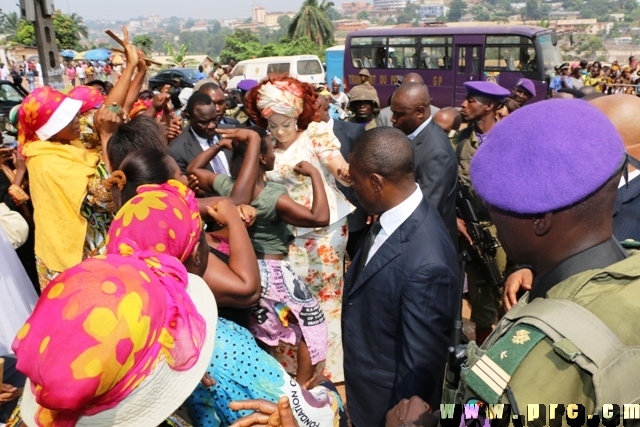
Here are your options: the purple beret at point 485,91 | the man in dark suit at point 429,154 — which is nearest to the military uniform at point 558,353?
the man in dark suit at point 429,154

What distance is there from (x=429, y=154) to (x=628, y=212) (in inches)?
63.4

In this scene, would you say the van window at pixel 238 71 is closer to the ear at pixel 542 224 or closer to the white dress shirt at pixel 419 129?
the white dress shirt at pixel 419 129

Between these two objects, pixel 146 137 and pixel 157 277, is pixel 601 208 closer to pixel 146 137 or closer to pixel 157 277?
pixel 157 277

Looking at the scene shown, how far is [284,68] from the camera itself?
21734 millimetres

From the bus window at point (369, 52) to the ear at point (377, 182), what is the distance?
16.5 m

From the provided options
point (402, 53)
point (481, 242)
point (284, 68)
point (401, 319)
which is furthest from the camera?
point (284, 68)

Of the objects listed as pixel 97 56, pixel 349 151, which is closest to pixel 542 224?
pixel 349 151

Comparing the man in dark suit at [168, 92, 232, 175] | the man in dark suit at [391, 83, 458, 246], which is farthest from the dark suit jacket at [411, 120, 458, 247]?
the man in dark suit at [168, 92, 232, 175]

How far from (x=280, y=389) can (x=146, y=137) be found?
1847mm

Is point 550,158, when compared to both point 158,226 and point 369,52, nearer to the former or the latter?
point 158,226

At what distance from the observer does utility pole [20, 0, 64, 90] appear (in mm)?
7289

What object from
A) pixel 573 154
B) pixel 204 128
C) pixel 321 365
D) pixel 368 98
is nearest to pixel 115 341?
pixel 573 154

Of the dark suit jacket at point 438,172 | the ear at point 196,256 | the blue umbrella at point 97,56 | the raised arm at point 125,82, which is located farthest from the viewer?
the blue umbrella at point 97,56

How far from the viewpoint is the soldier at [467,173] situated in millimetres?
4094
